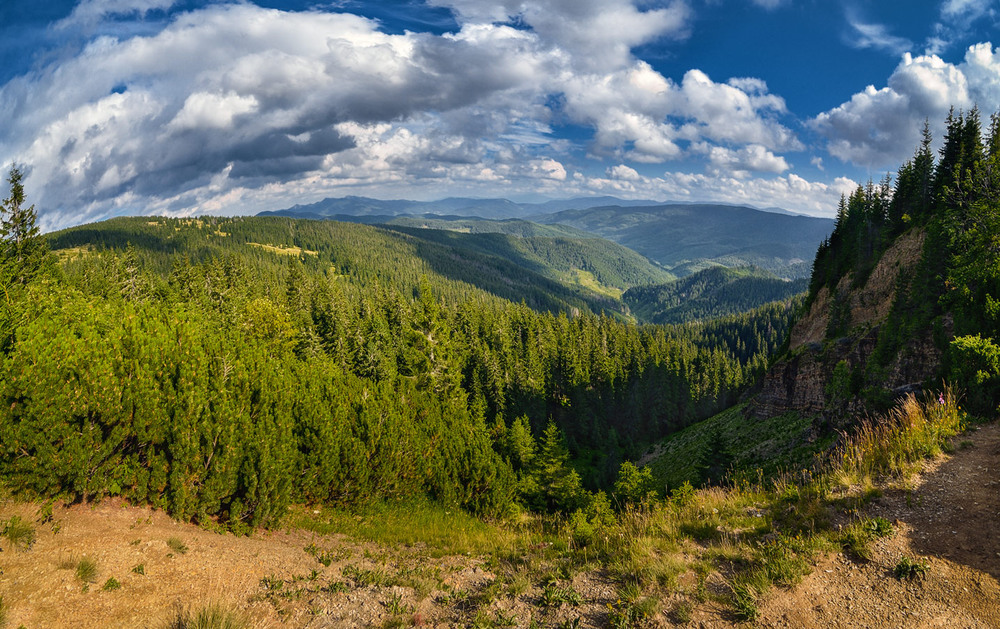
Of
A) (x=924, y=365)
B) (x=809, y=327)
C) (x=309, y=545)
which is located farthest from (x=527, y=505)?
(x=809, y=327)

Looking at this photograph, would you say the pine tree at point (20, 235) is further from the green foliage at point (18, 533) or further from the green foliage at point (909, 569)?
the green foliage at point (909, 569)

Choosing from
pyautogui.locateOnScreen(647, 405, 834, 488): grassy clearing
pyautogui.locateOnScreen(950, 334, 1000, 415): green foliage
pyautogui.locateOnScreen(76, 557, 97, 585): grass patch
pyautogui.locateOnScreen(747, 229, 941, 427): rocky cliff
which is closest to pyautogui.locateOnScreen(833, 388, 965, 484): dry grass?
pyautogui.locateOnScreen(950, 334, 1000, 415): green foliage

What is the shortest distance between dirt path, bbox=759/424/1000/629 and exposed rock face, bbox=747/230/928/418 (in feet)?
138

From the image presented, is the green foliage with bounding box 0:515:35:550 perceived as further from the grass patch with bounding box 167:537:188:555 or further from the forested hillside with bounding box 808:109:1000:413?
the forested hillside with bounding box 808:109:1000:413

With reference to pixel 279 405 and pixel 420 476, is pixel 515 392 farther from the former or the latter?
pixel 279 405

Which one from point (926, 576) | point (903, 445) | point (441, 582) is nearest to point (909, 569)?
point (926, 576)

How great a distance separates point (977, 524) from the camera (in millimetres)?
7500

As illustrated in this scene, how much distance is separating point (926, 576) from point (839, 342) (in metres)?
55.3

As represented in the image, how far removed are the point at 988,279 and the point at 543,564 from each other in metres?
20.2

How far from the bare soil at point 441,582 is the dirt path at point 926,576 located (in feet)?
0.07

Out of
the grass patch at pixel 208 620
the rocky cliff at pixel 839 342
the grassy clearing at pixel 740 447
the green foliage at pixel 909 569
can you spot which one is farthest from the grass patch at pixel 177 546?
the rocky cliff at pixel 839 342

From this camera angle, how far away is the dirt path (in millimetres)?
6117

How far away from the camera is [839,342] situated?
1966 inches

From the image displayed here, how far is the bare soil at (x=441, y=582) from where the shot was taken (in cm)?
652
